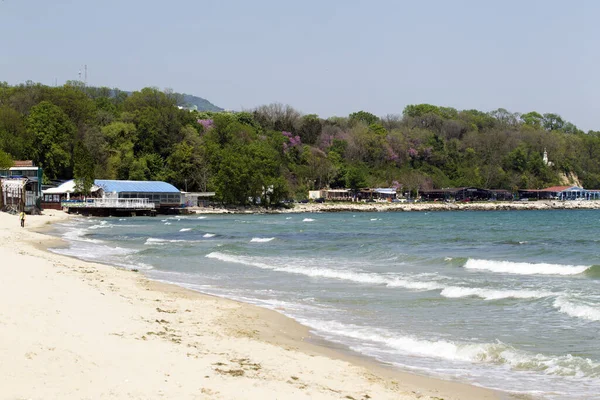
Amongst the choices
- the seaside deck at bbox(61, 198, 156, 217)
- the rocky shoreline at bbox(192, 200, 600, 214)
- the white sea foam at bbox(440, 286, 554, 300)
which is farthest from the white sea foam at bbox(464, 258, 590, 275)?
the rocky shoreline at bbox(192, 200, 600, 214)

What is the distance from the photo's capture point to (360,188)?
419 feet

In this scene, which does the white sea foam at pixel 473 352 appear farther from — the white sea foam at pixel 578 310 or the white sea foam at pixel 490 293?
the white sea foam at pixel 490 293

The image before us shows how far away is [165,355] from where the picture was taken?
10.5 metres

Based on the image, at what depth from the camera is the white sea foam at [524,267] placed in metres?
25.5

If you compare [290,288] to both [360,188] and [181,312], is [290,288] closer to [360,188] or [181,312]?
[181,312]

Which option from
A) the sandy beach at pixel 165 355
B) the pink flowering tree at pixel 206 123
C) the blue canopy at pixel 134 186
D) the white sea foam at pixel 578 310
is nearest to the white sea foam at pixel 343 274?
the white sea foam at pixel 578 310

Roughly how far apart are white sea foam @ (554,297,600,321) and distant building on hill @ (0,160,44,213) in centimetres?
5276

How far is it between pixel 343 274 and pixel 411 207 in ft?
310

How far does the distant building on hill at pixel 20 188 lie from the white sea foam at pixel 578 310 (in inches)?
2077

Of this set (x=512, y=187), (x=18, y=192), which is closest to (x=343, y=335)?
(x=18, y=192)

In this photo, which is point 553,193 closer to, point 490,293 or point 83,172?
point 83,172

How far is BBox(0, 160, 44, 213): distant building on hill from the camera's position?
61.2 meters

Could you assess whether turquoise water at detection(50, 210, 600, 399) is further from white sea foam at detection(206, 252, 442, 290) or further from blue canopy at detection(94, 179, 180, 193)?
blue canopy at detection(94, 179, 180, 193)

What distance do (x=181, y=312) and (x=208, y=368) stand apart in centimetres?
585
